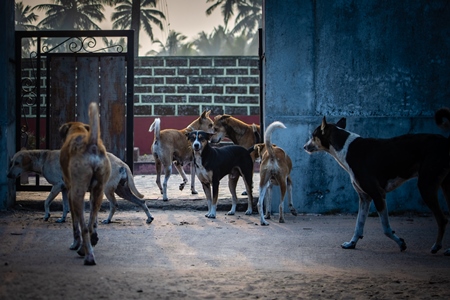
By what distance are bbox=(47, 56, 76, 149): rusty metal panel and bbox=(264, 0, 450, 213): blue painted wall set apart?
372 centimetres

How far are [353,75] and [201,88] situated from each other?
1276cm

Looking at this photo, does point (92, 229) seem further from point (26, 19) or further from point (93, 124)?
point (26, 19)

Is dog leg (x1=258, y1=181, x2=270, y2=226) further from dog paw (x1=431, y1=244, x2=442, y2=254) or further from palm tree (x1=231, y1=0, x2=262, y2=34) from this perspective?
palm tree (x1=231, y1=0, x2=262, y2=34)

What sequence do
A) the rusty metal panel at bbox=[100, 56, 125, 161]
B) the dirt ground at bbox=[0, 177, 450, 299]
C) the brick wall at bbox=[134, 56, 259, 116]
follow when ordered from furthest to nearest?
the brick wall at bbox=[134, 56, 259, 116] → the rusty metal panel at bbox=[100, 56, 125, 161] → the dirt ground at bbox=[0, 177, 450, 299]

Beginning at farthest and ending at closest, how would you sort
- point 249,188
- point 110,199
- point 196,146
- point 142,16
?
point 142,16
point 249,188
point 196,146
point 110,199

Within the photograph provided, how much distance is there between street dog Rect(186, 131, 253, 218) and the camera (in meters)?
10.5

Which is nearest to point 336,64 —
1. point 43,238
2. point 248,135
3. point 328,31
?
point 328,31

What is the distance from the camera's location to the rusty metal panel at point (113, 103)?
11.7m

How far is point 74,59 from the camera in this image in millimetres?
11688

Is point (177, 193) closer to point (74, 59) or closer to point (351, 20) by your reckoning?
point (74, 59)

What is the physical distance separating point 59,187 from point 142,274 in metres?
4.18

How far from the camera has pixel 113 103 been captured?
1173 cm

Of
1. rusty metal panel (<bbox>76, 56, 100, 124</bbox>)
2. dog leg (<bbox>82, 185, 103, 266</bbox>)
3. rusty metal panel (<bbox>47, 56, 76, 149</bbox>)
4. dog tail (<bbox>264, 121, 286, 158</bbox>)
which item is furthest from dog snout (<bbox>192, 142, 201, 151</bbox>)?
dog leg (<bbox>82, 185, 103, 266</bbox>)

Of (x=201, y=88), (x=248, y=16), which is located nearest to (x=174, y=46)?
(x=248, y=16)
